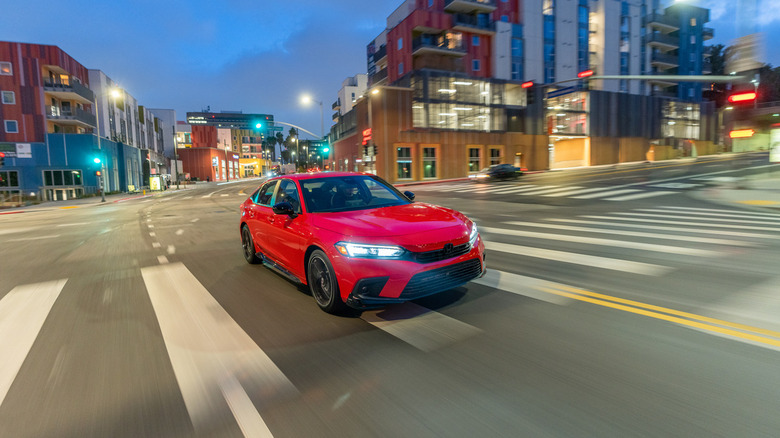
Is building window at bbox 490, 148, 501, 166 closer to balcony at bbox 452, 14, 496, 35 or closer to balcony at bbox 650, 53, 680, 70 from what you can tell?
balcony at bbox 452, 14, 496, 35

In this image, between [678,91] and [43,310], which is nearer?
[43,310]

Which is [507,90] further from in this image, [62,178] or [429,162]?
[62,178]

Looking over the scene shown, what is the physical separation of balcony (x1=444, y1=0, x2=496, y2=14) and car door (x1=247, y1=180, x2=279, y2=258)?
45604mm

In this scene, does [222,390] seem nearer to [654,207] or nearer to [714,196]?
[654,207]

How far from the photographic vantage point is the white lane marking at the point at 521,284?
4660mm

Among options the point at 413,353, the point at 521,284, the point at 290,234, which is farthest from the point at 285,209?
the point at 521,284

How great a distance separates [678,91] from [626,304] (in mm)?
77595

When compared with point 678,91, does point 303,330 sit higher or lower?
lower

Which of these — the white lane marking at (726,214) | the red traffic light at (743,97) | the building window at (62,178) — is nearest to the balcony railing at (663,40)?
the red traffic light at (743,97)

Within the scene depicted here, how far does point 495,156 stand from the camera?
48.8 metres

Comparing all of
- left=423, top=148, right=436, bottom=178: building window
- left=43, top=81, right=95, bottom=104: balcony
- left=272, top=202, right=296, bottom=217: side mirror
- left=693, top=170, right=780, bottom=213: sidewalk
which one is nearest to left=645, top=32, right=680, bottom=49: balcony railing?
left=423, top=148, right=436, bottom=178: building window

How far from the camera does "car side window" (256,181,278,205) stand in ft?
20.5

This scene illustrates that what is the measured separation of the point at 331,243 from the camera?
404cm

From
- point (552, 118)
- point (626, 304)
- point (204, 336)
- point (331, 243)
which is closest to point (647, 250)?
point (626, 304)
